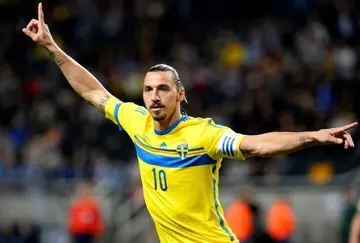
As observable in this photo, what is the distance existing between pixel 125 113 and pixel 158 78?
28.1 inches

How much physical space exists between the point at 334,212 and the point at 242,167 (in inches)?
79.9

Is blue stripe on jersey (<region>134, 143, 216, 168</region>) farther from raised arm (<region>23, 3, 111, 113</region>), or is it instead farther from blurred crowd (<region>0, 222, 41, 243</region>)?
blurred crowd (<region>0, 222, 41, 243</region>)

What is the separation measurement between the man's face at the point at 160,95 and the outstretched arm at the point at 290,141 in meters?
0.79

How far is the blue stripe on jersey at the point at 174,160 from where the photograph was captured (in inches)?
245

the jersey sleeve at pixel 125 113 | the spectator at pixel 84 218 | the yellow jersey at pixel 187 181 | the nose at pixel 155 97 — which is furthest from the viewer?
the spectator at pixel 84 218

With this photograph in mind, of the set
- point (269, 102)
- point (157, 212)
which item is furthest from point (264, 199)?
point (157, 212)

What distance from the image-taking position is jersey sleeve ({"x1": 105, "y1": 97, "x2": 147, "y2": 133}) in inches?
272

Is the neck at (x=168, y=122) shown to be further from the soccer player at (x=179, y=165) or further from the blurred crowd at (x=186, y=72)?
the blurred crowd at (x=186, y=72)

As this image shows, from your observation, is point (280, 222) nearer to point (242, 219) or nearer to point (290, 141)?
point (242, 219)

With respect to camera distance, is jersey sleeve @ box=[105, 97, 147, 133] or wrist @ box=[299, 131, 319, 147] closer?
wrist @ box=[299, 131, 319, 147]

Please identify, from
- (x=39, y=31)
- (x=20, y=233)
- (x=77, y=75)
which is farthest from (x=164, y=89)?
(x=20, y=233)

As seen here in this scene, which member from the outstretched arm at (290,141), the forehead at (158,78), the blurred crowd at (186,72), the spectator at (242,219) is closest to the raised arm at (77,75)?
the forehead at (158,78)

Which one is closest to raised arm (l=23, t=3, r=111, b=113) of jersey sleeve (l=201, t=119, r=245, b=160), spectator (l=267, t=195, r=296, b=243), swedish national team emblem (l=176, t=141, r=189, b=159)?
swedish national team emblem (l=176, t=141, r=189, b=159)

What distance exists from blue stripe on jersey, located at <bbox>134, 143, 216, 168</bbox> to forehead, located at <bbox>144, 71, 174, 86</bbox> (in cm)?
56
